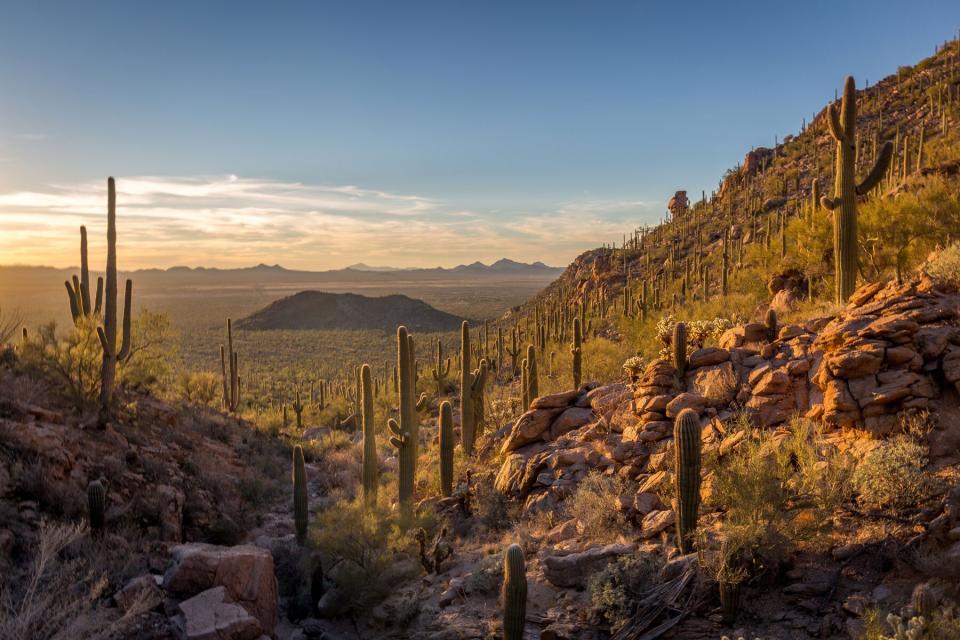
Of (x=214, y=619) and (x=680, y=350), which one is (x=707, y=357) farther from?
(x=214, y=619)

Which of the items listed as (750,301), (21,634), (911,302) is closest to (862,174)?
(750,301)

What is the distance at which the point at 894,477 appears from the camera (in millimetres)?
7867

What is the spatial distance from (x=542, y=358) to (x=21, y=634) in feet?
89.3

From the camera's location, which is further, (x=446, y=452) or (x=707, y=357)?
(x=446, y=452)

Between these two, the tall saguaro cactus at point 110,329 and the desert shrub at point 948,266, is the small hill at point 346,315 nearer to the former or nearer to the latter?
the tall saguaro cactus at point 110,329

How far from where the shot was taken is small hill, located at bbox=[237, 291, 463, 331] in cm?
9494

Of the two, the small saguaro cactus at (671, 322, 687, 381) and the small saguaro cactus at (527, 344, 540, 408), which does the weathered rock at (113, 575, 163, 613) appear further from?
the small saguaro cactus at (527, 344, 540, 408)

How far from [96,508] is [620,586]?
9455 mm

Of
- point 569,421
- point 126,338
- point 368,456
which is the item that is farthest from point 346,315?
point 569,421

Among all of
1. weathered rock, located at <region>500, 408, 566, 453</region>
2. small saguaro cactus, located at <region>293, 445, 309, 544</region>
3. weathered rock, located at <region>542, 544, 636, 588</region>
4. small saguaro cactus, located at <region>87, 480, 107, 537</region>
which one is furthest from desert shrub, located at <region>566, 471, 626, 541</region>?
small saguaro cactus, located at <region>87, 480, 107, 537</region>

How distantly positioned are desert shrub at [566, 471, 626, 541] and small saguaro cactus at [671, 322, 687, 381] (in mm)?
2633

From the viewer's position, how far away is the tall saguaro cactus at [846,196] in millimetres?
13055

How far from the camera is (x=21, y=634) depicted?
23.2ft

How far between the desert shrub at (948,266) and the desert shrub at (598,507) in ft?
22.8
